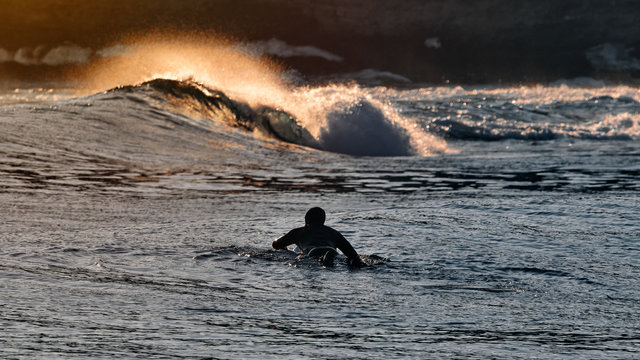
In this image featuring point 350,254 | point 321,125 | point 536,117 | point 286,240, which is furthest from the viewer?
point 536,117

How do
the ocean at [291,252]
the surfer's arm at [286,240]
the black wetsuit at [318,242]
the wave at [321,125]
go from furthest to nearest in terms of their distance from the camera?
the wave at [321,125] < the surfer's arm at [286,240] < the black wetsuit at [318,242] < the ocean at [291,252]

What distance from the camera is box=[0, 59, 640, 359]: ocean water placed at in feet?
15.6

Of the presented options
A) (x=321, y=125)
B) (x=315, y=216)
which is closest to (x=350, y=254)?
(x=315, y=216)

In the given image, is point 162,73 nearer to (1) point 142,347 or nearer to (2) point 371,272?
(2) point 371,272

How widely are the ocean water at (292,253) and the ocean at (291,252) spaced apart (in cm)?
3

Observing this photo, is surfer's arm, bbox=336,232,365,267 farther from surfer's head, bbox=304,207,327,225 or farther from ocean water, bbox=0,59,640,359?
surfer's head, bbox=304,207,327,225

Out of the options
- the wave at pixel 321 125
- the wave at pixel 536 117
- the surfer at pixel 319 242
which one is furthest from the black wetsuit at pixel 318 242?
the wave at pixel 536 117

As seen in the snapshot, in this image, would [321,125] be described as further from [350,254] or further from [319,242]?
[350,254]

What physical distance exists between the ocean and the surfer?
5.2 inches

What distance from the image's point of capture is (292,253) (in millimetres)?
7621

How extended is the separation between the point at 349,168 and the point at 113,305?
41.4 feet

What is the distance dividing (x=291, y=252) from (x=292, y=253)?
0.17 ft

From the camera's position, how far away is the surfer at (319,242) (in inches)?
284

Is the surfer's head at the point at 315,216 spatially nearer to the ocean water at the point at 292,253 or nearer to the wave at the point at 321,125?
the ocean water at the point at 292,253
